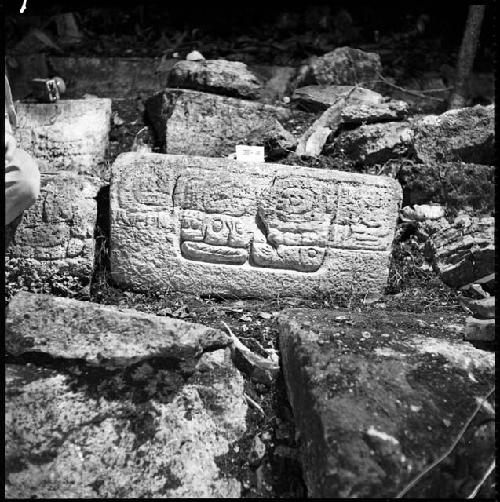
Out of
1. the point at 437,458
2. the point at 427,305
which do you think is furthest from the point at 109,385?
the point at 427,305

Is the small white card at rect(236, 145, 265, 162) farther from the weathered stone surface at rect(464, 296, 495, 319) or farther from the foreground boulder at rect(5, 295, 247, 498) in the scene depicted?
the weathered stone surface at rect(464, 296, 495, 319)

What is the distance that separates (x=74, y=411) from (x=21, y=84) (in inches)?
128

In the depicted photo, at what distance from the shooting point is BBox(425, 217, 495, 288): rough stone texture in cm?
321

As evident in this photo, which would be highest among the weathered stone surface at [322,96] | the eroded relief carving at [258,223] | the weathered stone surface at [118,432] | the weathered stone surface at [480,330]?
the weathered stone surface at [322,96]

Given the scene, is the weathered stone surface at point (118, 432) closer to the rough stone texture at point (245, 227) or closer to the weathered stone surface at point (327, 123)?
the rough stone texture at point (245, 227)

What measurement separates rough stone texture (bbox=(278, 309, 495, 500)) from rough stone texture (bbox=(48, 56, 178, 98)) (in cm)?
285

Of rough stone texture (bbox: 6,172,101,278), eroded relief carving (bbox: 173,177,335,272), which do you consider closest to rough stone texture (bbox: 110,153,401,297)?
eroded relief carving (bbox: 173,177,335,272)

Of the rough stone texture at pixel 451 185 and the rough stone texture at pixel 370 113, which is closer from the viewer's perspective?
the rough stone texture at pixel 451 185

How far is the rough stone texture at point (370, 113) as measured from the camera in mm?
4020

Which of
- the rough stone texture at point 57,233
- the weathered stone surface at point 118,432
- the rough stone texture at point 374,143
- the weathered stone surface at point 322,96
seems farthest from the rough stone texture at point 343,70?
the weathered stone surface at point 118,432

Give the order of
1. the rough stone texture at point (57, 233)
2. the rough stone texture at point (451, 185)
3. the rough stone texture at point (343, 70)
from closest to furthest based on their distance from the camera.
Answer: the rough stone texture at point (57, 233) < the rough stone texture at point (451, 185) < the rough stone texture at point (343, 70)

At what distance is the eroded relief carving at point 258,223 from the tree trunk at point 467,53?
1.82 m

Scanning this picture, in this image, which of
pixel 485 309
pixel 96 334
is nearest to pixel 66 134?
pixel 96 334

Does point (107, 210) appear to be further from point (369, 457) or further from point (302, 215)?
point (369, 457)
